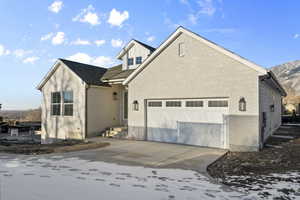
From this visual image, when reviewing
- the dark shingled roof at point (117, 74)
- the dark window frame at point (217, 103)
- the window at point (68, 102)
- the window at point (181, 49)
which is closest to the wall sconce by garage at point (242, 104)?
the dark window frame at point (217, 103)

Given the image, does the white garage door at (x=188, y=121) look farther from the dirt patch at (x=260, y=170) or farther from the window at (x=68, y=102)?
the window at (x=68, y=102)

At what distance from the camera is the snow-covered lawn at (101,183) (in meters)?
4.14

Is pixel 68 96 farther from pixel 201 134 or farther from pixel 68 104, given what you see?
pixel 201 134

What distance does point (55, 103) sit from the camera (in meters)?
15.7

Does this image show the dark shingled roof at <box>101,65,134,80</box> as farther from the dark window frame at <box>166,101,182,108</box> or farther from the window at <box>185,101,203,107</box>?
the window at <box>185,101,203,107</box>

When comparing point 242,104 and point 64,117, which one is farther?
point 64,117

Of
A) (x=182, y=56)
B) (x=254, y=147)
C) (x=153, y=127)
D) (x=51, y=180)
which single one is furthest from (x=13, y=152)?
(x=254, y=147)

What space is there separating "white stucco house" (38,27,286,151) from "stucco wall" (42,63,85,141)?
67 mm

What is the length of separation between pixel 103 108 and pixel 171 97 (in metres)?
5.65

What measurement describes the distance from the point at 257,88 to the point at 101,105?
10008 mm

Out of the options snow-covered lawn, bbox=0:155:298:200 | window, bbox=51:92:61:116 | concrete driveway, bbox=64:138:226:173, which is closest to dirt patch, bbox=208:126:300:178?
concrete driveway, bbox=64:138:226:173

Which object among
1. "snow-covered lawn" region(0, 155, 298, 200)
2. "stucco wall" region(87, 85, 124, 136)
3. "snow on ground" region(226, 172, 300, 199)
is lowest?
"snow on ground" region(226, 172, 300, 199)

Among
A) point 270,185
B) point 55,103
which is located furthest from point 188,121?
point 55,103

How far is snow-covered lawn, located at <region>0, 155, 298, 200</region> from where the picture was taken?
414cm
